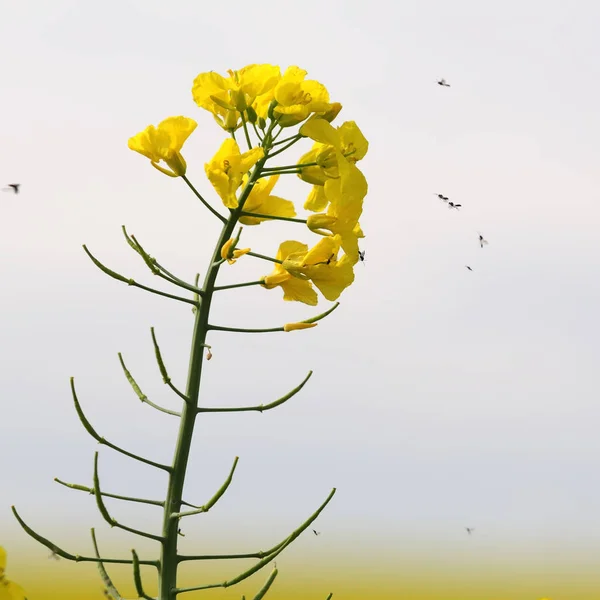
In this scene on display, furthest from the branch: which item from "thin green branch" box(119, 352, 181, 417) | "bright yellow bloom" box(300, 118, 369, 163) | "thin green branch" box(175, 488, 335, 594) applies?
"bright yellow bloom" box(300, 118, 369, 163)

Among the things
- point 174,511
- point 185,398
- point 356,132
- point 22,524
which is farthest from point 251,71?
point 22,524

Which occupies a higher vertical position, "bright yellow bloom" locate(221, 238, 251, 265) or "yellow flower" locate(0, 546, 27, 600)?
"bright yellow bloom" locate(221, 238, 251, 265)

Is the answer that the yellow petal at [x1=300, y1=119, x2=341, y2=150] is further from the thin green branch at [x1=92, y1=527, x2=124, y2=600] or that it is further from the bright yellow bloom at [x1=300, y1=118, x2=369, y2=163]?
the thin green branch at [x1=92, y1=527, x2=124, y2=600]

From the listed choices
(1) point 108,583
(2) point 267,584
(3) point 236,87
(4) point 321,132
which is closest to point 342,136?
(4) point 321,132

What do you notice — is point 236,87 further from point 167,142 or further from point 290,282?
point 290,282

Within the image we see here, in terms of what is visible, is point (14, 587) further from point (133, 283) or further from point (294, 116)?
point (294, 116)

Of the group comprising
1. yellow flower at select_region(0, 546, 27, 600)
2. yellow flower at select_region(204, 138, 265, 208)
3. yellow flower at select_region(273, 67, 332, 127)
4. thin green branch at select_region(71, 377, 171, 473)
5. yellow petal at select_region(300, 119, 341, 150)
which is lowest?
yellow flower at select_region(0, 546, 27, 600)

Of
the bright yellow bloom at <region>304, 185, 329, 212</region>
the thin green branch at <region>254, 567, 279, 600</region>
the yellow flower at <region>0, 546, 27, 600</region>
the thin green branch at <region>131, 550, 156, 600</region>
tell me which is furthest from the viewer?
the bright yellow bloom at <region>304, 185, 329, 212</region>
